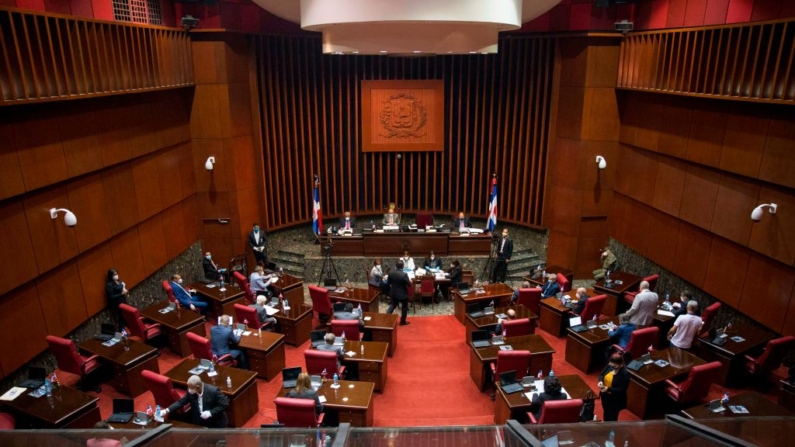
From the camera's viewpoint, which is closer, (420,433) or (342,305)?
(420,433)

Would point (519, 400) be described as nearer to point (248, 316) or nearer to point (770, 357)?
point (770, 357)

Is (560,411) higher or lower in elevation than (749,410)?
higher

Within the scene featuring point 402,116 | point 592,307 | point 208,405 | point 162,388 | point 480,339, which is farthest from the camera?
point 402,116

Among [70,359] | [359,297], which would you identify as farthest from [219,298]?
[70,359]

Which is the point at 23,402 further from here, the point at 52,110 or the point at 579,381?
the point at 579,381

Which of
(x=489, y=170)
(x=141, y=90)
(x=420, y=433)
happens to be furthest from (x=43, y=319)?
(x=489, y=170)

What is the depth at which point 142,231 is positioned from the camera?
402 inches

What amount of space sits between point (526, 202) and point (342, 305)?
6877 mm

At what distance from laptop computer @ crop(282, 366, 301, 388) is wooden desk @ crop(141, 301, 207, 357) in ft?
9.71

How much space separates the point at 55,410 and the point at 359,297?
5.44 metres

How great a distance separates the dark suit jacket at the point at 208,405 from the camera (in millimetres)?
6297

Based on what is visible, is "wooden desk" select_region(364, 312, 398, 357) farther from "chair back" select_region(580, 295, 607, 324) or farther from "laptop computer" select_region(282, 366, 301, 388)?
"chair back" select_region(580, 295, 607, 324)

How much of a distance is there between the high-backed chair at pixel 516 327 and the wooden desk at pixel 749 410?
9.13ft

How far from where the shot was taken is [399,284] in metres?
10.3
